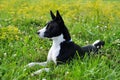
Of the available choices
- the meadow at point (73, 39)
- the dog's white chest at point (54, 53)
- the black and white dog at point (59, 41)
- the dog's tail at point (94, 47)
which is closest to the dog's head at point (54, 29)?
the black and white dog at point (59, 41)

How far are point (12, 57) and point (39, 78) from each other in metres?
1.18

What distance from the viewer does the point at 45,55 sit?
7082 mm

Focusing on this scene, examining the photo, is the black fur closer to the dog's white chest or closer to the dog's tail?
the dog's white chest

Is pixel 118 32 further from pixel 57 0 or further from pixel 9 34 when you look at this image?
pixel 57 0

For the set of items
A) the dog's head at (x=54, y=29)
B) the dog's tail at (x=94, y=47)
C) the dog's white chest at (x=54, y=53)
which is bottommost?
the dog's tail at (x=94, y=47)

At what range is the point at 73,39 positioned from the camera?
824 cm

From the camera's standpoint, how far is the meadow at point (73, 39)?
5714 mm

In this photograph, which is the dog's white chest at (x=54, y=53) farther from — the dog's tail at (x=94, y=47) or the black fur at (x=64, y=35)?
the dog's tail at (x=94, y=47)

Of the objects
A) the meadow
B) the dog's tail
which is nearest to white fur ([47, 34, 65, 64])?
the meadow

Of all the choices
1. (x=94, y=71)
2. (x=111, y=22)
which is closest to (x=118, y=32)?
(x=111, y=22)

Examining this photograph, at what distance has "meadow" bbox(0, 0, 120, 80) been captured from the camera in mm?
5714

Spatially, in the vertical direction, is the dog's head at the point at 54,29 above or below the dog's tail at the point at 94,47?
above

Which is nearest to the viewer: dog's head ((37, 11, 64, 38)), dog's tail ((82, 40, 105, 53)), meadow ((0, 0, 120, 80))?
meadow ((0, 0, 120, 80))

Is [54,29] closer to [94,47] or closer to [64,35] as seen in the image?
[64,35]
